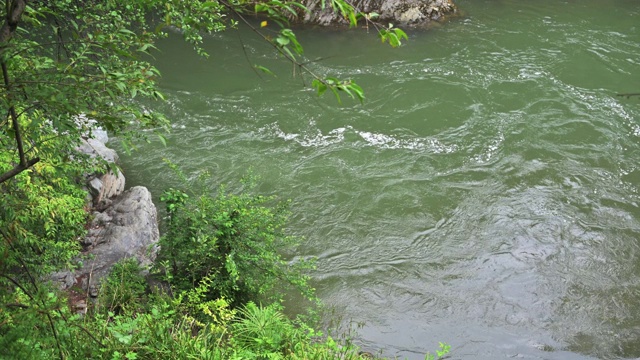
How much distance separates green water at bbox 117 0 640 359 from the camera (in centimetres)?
669

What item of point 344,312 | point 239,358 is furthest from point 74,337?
point 344,312

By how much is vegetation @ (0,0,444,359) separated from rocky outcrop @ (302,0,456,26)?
8.11 metres

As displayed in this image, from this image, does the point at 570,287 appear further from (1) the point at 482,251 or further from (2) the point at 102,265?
(2) the point at 102,265

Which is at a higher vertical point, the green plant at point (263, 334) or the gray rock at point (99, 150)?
the gray rock at point (99, 150)

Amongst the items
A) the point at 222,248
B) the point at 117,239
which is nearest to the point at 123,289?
the point at 222,248

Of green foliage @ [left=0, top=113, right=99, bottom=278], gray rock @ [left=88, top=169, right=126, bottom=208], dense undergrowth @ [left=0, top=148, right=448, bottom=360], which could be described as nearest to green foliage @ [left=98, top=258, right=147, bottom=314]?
dense undergrowth @ [left=0, top=148, right=448, bottom=360]

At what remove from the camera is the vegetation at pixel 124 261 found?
10.4ft

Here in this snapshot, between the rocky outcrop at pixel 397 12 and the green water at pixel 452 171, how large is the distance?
1.79 feet

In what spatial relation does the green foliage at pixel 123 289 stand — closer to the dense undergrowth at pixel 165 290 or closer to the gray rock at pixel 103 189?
the dense undergrowth at pixel 165 290

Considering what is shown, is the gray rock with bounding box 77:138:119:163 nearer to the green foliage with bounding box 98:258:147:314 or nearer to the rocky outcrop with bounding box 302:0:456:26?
the green foliage with bounding box 98:258:147:314

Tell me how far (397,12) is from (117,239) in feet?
30.7

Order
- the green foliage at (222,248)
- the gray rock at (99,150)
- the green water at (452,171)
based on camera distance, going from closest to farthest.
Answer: the green foliage at (222,248) → the green water at (452,171) → the gray rock at (99,150)

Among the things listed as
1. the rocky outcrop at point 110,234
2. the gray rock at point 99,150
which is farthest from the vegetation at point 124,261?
the gray rock at point 99,150

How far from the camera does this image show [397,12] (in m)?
13.8
